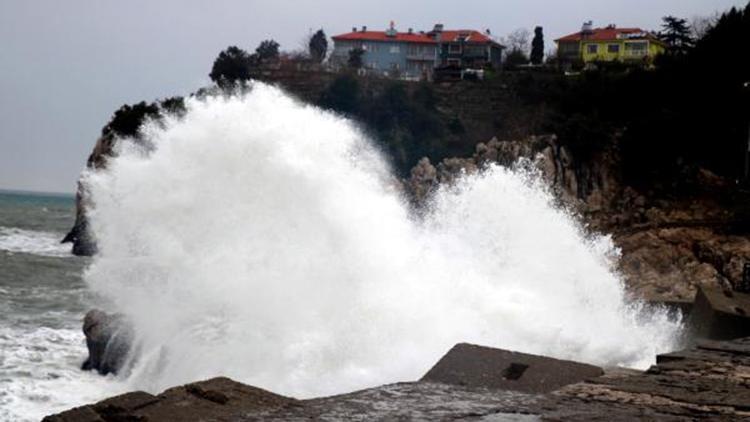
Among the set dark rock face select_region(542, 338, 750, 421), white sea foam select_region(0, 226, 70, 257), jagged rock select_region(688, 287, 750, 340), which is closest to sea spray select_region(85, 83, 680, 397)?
jagged rock select_region(688, 287, 750, 340)

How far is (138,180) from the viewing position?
13891 mm

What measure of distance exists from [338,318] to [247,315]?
1.28 meters

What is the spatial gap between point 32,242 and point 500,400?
46.9 m

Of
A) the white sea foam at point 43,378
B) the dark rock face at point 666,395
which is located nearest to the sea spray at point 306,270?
the white sea foam at point 43,378

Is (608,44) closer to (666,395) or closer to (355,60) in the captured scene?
(355,60)

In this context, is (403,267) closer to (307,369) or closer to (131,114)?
(307,369)

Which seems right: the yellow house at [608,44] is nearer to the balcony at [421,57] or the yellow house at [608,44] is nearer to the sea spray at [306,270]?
the balcony at [421,57]

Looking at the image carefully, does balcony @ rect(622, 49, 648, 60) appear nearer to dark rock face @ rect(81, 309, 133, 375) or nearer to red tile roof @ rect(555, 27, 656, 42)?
red tile roof @ rect(555, 27, 656, 42)

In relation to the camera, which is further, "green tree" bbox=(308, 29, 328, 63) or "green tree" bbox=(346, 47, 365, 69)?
"green tree" bbox=(308, 29, 328, 63)

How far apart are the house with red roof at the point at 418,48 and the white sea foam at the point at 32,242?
24600 mm

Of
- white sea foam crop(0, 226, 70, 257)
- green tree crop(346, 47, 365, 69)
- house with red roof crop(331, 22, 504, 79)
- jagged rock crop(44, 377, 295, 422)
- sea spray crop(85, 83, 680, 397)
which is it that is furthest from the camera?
house with red roof crop(331, 22, 504, 79)

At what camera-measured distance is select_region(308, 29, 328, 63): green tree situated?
70.2 metres

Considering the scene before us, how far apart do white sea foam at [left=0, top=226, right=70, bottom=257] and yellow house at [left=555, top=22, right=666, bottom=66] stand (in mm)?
33577

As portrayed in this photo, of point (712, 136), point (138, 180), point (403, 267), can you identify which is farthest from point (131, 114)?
point (403, 267)
